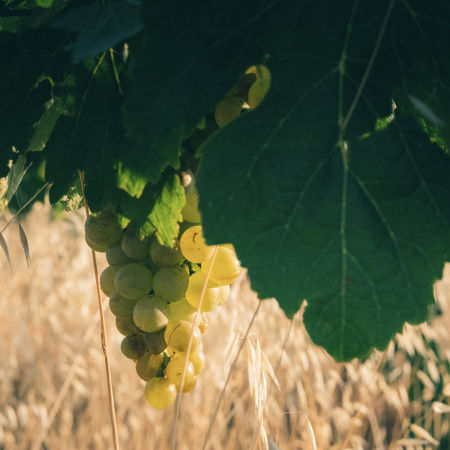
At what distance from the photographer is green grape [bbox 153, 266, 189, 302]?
68 cm

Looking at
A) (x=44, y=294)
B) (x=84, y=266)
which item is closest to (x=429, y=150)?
(x=84, y=266)

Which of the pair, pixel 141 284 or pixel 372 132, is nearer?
pixel 372 132

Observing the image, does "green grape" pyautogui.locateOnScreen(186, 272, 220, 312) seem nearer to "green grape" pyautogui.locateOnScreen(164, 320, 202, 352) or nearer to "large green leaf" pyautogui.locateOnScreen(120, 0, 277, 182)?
"green grape" pyautogui.locateOnScreen(164, 320, 202, 352)

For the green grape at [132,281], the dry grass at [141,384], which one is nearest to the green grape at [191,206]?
the green grape at [132,281]

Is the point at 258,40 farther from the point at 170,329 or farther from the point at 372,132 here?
the point at 170,329

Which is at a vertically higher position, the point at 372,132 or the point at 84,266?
the point at 372,132

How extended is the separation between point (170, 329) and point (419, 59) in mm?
483

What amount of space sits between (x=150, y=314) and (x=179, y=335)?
62mm

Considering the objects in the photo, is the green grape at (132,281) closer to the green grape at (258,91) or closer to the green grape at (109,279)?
the green grape at (109,279)

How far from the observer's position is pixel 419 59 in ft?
1.48

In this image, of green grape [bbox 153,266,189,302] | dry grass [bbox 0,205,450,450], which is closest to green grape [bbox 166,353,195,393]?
green grape [bbox 153,266,189,302]

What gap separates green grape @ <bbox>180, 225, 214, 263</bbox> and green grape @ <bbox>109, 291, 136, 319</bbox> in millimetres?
133

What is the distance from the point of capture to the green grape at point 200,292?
2.25ft

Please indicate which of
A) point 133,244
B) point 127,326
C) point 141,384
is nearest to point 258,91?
point 133,244
